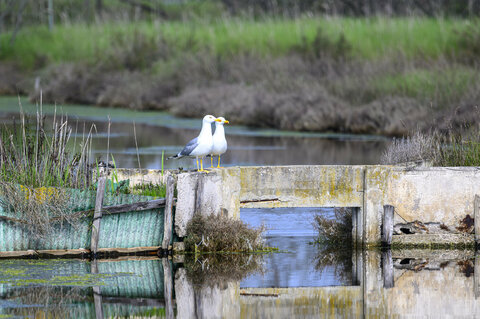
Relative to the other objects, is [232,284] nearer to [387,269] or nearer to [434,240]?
[387,269]

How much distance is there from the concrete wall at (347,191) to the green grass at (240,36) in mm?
22395

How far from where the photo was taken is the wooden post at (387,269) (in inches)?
498

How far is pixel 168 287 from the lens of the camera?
484 inches

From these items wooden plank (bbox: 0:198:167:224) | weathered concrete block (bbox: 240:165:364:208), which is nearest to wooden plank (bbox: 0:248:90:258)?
wooden plank (bbox: 0:198:167:224)

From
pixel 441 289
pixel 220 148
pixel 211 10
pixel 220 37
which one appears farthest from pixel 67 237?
pixel 211 10

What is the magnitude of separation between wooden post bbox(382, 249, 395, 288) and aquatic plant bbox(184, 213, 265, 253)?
190cm

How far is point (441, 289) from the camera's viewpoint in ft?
40.3

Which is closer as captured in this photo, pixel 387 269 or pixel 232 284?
pixel 232 284

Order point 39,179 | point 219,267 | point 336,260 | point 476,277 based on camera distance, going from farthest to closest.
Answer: point 336,260 < point 39,179 < point 219,267 < point 476,277

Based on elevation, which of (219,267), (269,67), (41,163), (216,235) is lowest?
(219,267)

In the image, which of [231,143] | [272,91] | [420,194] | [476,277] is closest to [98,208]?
[420,194]

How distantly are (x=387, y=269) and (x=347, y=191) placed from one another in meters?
1.52

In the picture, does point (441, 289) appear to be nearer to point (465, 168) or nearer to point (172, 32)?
point (465, 168)

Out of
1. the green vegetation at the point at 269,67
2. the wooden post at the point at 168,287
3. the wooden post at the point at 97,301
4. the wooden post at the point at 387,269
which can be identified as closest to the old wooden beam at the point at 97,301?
the wooden post at the point at 97,301
